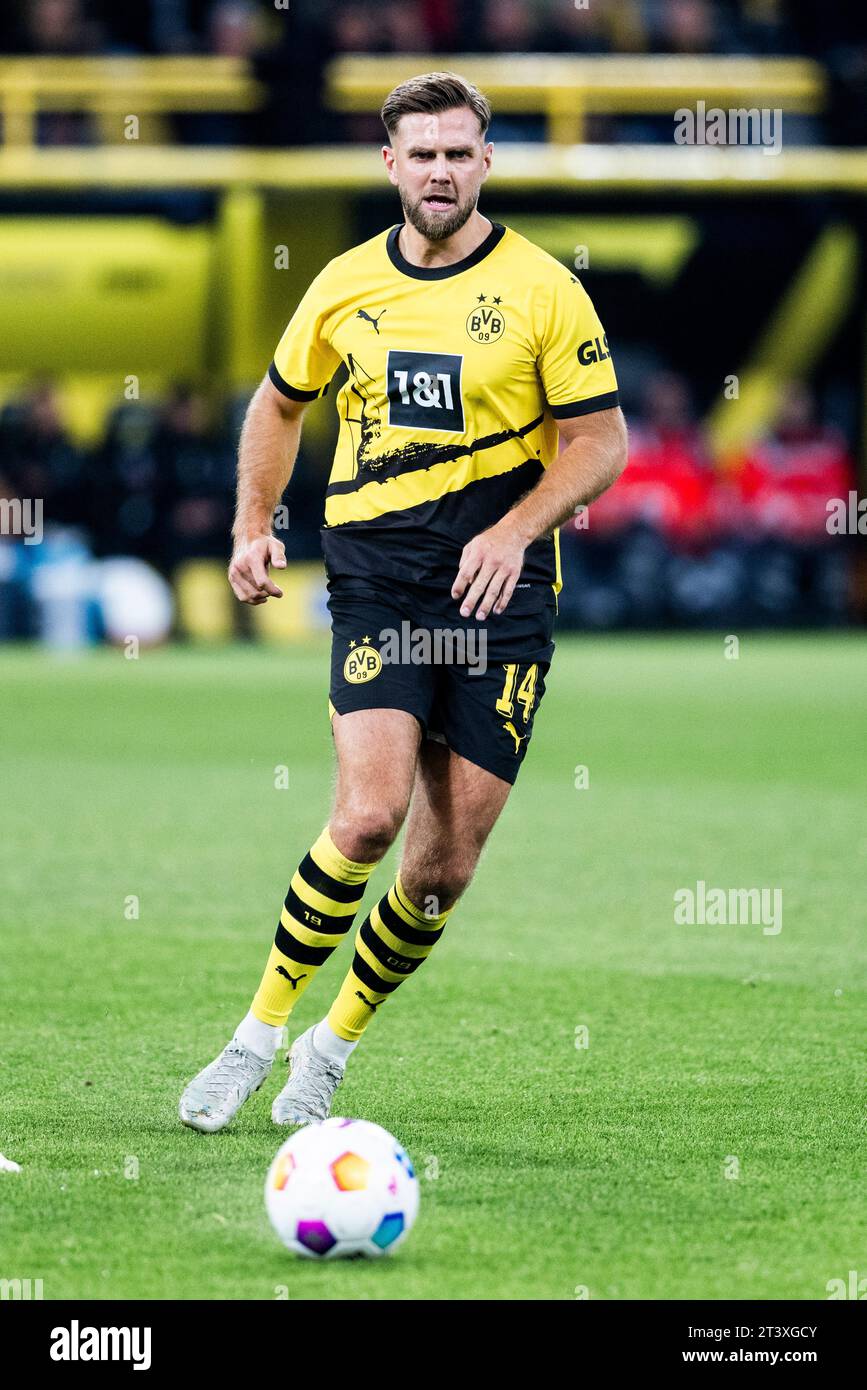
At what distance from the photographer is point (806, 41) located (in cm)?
2389

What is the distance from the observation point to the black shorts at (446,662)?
202 inches

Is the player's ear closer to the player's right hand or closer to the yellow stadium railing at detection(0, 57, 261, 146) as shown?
the player's right hand

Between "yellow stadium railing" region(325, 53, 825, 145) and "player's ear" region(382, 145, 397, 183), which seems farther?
"yellow stadium railing" region(325, 53, 825, 145)

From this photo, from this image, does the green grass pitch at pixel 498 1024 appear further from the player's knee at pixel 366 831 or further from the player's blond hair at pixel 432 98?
the player's blond hair at pixel 432 98

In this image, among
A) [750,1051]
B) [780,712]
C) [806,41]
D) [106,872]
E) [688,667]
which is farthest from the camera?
[806,41]

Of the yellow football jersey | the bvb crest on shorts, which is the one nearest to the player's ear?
the yellow football jersey

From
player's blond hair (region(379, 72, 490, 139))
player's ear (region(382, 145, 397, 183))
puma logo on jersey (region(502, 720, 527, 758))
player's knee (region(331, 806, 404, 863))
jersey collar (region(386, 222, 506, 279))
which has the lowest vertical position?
player's knee (region(331, 806, 404, 863))

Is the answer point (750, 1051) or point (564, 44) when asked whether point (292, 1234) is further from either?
point (564, 44)

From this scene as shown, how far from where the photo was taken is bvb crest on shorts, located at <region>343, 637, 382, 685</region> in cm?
512

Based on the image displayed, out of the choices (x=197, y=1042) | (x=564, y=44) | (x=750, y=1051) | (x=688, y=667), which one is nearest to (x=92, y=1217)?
(x=197, y=1042)

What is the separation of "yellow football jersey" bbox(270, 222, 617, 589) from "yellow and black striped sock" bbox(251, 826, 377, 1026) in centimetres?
70

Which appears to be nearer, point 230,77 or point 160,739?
point 160,739

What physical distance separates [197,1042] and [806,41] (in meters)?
20.0

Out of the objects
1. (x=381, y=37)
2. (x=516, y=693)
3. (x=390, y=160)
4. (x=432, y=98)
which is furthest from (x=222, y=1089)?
(x=381, y=37)
